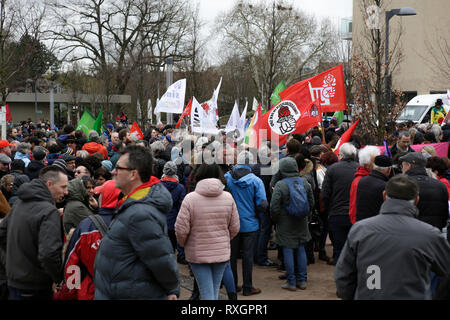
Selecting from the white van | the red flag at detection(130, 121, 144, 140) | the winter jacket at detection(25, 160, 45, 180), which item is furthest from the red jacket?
the white van

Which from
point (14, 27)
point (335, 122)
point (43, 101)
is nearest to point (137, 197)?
point (335, 122)

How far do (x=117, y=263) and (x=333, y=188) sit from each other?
14.9 feet

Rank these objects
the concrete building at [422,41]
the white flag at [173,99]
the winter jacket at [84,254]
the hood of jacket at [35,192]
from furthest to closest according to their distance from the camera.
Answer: the concrete building at [422,41], the white flag at [173,99], the hood of jacket at [35,192], the winter jacket at [84,254]

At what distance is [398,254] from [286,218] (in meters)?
3.94

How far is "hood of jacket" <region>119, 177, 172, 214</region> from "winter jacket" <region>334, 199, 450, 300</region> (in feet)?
4.59

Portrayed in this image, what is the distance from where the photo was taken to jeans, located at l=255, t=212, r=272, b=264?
885 centimetres

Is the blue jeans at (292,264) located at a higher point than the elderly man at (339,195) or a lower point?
lower

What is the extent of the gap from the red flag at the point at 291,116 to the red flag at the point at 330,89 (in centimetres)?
27

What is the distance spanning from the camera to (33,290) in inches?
183

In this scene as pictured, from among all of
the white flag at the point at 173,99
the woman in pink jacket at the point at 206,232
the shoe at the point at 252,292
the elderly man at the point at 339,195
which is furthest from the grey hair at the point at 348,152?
the white flag at the point at 173,99

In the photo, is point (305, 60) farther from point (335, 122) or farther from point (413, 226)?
point (413, 226)

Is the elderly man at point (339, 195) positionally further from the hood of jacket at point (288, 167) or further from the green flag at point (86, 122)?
the green flag at point (86, 122)

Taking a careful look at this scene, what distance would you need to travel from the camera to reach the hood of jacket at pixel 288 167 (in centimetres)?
739

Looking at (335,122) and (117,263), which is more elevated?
(335,122)
